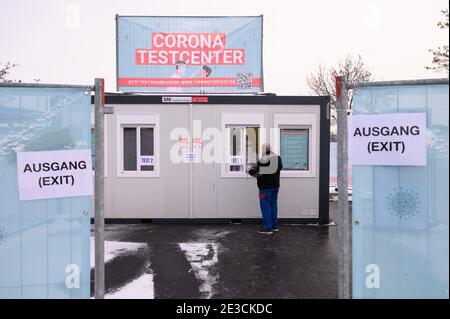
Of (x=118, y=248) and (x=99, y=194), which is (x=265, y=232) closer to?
(x=118, y=248)

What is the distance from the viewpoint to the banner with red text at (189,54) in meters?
10.2

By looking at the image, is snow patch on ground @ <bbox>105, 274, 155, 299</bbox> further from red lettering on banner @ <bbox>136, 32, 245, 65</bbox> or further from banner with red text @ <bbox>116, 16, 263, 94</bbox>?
red lettering on banner @ <bbox>136, 32, 245, 65</bbox>

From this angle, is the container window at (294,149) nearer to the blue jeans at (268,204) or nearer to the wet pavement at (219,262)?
the blue jeans at (268,204)

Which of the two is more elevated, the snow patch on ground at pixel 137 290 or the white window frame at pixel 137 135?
the white window frame at pixel 137 135

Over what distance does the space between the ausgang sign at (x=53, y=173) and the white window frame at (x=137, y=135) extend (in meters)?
6.13

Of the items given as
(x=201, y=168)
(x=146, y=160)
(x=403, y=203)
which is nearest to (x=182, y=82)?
(x=146, y=160)

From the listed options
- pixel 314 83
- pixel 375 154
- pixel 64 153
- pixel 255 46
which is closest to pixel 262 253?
pixel 375 154

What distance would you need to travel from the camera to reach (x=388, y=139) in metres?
3.19

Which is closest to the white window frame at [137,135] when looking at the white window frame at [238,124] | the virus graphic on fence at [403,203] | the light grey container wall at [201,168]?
the light grey container wall at [201,168]

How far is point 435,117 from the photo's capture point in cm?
308

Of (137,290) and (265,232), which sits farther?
(265,232)

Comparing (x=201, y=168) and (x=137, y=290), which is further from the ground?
(x=201, y=168)

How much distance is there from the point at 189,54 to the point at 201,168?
125 inches

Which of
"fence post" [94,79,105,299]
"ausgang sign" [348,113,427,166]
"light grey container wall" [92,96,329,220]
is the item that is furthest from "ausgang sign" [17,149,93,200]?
"light grey container wall" [92,96,329,220]
